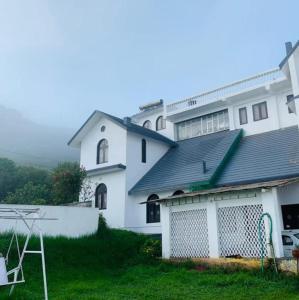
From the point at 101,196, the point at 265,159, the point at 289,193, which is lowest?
the point at 289,193

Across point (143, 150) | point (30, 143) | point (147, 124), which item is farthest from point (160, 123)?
point (30, 143)

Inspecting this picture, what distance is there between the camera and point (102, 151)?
20.3 m

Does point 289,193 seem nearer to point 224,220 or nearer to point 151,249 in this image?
Answer: point 224,220

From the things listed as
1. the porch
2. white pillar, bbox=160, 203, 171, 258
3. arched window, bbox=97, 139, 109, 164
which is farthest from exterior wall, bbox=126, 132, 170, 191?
the porch

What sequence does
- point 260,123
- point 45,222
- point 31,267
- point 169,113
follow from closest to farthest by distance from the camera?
point 31,267
point 45,222
point 260,123
point 169,113

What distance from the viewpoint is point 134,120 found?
2722cm

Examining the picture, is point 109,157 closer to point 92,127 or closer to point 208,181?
point 92,127

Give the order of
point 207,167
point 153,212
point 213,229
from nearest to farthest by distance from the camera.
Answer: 1. point 213,229
2. point 207,167
3. point 153,212

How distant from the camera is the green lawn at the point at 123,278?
7.87 meters

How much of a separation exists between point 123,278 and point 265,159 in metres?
8.67

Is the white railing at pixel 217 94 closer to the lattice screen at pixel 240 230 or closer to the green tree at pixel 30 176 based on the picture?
the lattice screen at pixel 240 230

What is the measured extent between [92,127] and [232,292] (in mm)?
15303

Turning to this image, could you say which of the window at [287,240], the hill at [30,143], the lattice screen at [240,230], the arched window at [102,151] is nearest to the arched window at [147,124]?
the arched window at [102,151]

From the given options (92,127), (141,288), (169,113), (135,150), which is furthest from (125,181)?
(141,288)
